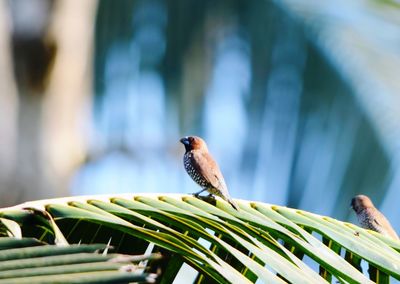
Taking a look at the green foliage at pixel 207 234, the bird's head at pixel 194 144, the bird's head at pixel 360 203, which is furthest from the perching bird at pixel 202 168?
the green foliage at pixel 207 234

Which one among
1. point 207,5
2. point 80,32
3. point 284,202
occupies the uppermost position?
point 207,5

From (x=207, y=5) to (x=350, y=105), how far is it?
1.49 m

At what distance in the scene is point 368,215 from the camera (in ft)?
19.7

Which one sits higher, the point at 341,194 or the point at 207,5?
the point at 207,5

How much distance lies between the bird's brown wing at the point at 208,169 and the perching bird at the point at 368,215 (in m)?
0.95

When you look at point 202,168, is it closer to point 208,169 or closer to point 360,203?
point 208,169

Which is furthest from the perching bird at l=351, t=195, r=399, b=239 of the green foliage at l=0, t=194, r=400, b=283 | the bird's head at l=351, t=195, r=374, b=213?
the green foliage at l=0, t=194, r=400, b=283

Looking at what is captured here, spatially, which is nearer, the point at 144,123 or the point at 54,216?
the point at 54,216

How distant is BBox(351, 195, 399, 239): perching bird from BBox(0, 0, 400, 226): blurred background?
131 mm

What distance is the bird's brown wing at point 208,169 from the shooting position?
16.4ft

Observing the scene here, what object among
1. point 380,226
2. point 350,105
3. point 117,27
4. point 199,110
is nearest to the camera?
point 380,226

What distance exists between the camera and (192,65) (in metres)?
7.59

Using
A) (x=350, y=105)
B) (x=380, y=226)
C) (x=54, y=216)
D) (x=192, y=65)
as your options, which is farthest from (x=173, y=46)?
(x=54, y=216)

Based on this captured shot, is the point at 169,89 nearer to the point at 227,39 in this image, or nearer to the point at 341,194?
the point at 227,39
